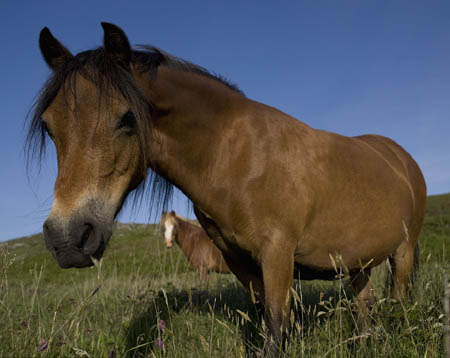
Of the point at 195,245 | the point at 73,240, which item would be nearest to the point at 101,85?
the point at 73,240

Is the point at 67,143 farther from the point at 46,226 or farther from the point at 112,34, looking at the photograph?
the point at 112,34

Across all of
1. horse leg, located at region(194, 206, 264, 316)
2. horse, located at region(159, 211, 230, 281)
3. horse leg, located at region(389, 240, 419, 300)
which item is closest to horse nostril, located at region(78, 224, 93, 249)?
horse leg, located at region(194, 206, 264, 316)

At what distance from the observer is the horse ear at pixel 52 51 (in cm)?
210

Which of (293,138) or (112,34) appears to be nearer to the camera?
(112,34)

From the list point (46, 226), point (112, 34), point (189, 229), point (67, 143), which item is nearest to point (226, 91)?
point (112, 34)

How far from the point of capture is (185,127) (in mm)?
2248

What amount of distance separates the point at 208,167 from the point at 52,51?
132 cm

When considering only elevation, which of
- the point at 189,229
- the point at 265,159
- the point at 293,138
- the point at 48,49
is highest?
the point at 48,49

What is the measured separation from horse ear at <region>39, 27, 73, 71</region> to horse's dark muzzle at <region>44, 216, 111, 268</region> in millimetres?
1095

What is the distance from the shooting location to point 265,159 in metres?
2.30

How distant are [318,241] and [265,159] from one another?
80cm

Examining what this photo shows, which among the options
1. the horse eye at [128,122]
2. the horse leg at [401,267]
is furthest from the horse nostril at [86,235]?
the horse leg at [401,267]

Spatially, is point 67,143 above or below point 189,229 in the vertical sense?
above

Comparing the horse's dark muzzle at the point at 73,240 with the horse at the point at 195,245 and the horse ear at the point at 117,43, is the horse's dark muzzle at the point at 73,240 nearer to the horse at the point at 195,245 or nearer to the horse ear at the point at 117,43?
the horse ear at the point at 117,43
